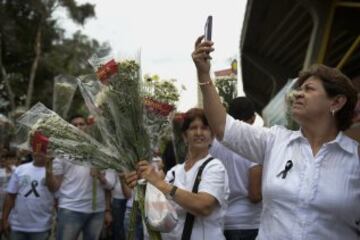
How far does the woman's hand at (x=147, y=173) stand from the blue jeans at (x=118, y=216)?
4.85m

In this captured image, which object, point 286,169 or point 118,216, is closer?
point 286,169

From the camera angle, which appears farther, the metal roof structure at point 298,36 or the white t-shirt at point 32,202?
the metal roof structure at point 298,36

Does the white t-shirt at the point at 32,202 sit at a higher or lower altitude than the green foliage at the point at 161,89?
lower

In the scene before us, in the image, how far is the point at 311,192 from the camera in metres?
2.61

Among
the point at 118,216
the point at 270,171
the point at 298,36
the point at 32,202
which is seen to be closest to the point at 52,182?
the point at 32,202

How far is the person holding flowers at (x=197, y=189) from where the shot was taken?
3322 mm

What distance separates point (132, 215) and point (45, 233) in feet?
9.99

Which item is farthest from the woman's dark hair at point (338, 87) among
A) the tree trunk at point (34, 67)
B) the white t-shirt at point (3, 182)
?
the tree trunk at point (34, 67)

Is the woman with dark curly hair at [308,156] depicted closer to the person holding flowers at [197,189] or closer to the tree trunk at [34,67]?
the person holding flowers at [197,189]

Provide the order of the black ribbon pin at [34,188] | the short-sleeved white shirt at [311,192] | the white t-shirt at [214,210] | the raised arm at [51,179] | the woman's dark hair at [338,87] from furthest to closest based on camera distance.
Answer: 1. the black ribbon pin at [34,188]
2. the raised arm at [51,179]
3. the white t-shirt at [214,210]
4. the woman's dark hair at [338,87]
5. the short-sleeved white shirt at [311,192]

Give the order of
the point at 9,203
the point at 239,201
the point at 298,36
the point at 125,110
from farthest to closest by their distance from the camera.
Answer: the point at 298,36 < the point at 9,203 < the point at 239,201 < the point at 125,110

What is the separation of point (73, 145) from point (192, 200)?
777mm

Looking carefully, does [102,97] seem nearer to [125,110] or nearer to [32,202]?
[125,110]

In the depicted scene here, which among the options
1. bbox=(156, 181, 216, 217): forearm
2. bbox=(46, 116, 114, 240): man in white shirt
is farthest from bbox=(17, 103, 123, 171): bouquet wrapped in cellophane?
bbox=(46, 116, 114, 240): man in white shirt
